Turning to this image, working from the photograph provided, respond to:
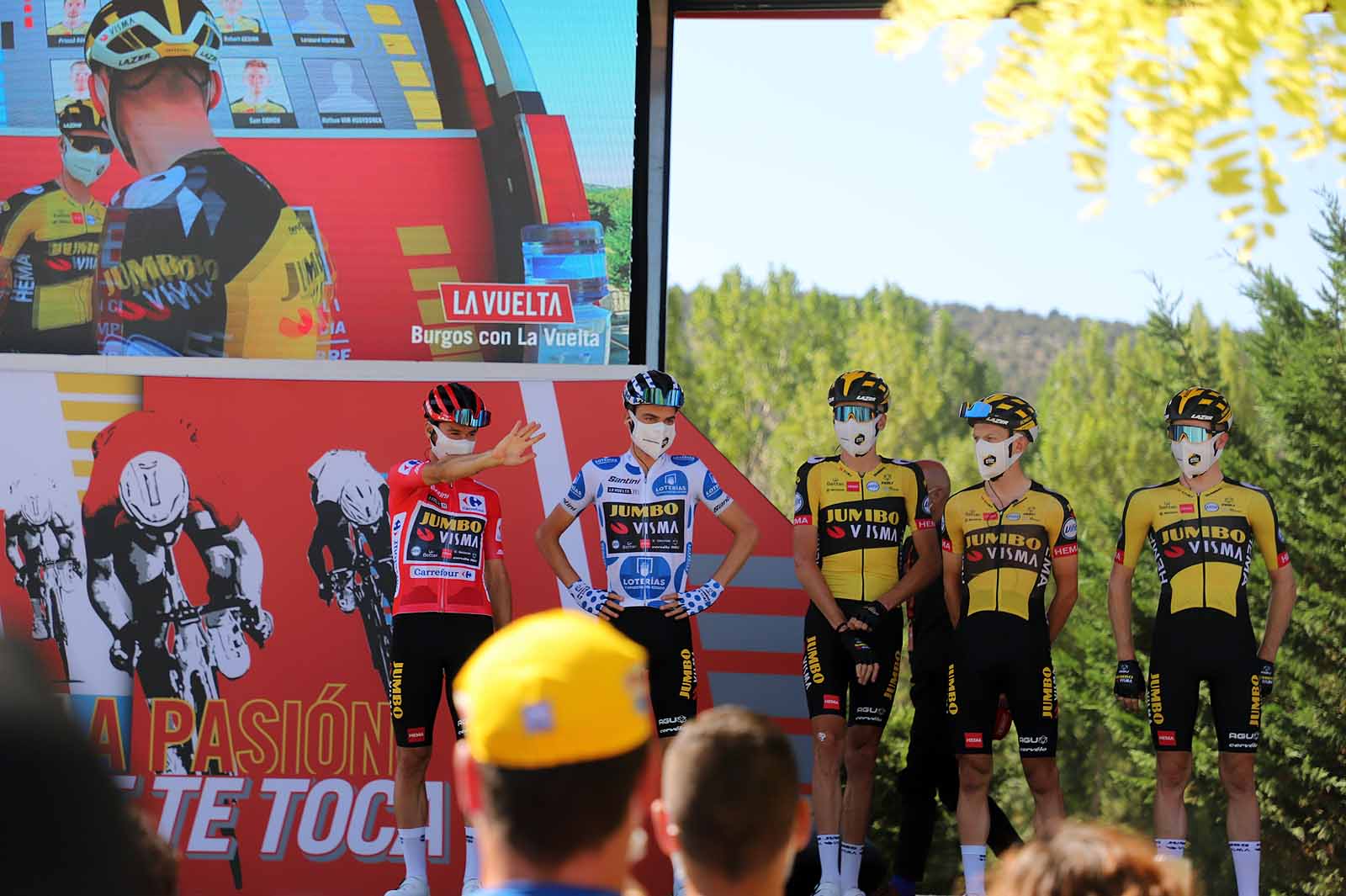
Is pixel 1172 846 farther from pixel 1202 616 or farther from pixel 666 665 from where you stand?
pixel 666 665

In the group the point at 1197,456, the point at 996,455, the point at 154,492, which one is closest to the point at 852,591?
the point at 996,455

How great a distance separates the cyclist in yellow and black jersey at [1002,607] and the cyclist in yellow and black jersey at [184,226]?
3899mm

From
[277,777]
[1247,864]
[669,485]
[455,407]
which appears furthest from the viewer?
[277,777]

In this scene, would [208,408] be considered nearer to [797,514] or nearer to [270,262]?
[270,262]

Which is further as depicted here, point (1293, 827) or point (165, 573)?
point (1293, 827)

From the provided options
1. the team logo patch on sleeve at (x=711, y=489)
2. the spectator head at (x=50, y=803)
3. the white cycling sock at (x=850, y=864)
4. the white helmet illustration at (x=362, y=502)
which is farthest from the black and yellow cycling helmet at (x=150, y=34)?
the spectator head at (x=50, y=803)

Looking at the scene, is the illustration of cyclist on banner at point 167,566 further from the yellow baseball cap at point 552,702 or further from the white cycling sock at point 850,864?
the yellow baseball cap at point 552,702

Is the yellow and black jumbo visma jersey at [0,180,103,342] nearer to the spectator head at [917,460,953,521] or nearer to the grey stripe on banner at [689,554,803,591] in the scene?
the grey stripe on banner at [689,554,803,591]

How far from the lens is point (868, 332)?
6056cm

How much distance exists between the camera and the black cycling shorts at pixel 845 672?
7.02 metres

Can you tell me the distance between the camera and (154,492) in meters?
8.23

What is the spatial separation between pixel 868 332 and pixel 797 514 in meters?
54.1

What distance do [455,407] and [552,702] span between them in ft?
17.6

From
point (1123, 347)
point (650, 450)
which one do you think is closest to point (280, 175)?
point (650, 450)
